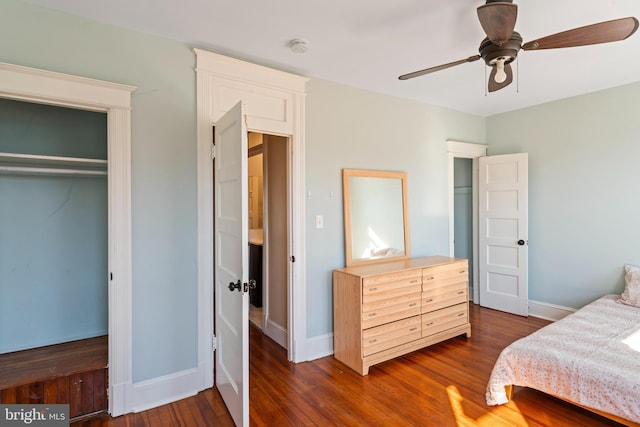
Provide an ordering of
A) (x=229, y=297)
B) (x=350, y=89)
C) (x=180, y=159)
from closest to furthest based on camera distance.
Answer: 1. (x=229, y=297)
2. (x=180, y=159)
3. (x=350, y=89)

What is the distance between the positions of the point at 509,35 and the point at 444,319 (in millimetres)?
2551

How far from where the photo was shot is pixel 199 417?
2195 mm

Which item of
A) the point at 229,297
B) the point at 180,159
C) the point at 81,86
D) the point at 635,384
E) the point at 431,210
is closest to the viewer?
the point at 635,384

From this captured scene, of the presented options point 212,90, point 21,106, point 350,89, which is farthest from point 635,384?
point 21,106

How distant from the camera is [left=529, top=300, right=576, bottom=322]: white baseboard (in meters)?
3.87

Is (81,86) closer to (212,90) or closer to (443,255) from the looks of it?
(212,90)

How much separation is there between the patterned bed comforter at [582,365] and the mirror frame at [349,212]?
4.61ft

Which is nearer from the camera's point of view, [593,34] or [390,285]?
[593,34]

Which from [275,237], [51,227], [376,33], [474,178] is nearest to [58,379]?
[51,227]

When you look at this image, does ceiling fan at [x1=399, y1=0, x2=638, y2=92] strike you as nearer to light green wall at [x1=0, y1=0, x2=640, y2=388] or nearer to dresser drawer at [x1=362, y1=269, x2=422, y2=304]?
light green wall at [x1=0, y1=0, x2=640, y2=388]

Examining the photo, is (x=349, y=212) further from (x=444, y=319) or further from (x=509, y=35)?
(x=509, y=35)

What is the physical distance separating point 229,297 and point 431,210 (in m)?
2.70

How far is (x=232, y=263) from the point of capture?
2.15m

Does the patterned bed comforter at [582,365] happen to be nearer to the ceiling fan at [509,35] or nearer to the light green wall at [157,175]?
the ceiling fan at [509,35]
